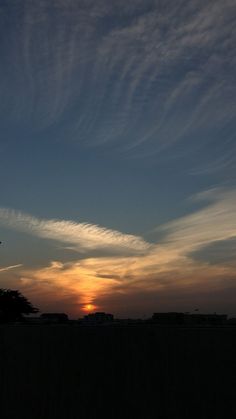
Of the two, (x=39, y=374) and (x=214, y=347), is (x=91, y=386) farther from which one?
(x=214, y=347)

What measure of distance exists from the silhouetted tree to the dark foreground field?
132ft

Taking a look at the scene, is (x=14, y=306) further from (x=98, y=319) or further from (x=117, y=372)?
(x=117, y=372)

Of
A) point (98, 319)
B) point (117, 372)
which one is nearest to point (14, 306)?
point (98, 319)

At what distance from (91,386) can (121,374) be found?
583 millimetres

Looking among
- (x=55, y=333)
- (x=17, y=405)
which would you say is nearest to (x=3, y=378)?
(x=17, y=405)

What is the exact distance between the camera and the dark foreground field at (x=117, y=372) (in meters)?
6.25

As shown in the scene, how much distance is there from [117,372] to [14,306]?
43796 millimetres

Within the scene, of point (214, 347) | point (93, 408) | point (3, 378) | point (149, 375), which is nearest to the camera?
point (214, 347)

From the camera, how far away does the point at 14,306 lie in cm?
4934

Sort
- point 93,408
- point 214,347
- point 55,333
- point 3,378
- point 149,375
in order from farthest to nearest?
1. point 3,378
2. point 55,333
3. point 93,408
4. point 149,375
5. point 214,347

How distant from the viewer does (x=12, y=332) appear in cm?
900

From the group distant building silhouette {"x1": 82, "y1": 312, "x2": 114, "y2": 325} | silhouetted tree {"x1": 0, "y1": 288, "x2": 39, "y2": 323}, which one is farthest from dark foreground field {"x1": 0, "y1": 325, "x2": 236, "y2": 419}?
silhouetted tree {"x1": 0, "y1": 288, "x2": 39, "y2": 323}

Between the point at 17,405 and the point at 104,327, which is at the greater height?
the point at 104,327

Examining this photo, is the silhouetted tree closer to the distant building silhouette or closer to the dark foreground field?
the distant building silhouette
